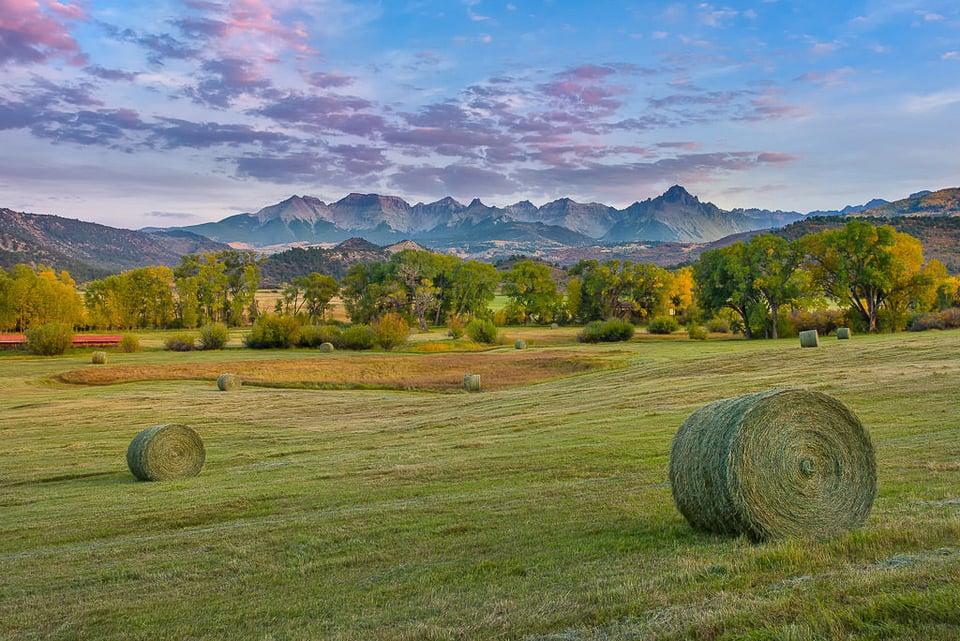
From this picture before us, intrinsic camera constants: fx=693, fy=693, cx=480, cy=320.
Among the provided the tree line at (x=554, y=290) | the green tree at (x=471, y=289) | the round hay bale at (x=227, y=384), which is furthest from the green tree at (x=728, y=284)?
the round hay bale at (x=227, y=384)

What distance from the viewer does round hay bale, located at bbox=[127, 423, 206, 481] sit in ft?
57.3

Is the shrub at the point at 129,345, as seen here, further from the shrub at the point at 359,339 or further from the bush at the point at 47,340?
the shrub at the point at 359,339

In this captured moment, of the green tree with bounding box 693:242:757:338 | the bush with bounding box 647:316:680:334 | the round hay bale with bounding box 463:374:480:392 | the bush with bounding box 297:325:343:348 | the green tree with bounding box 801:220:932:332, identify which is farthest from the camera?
the bush with bounding box 647:316:680:334

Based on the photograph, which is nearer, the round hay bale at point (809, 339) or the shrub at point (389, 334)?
the round hay bale at point (809, 339)

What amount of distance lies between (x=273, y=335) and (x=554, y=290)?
48.9 m

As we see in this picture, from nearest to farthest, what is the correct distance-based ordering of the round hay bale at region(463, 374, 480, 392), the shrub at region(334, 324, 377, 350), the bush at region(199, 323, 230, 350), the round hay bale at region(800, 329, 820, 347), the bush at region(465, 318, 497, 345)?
the round hay bale at region(463, 374, 480, 392) → the round hay bale at region(800, 329, 820, 347) → the bush at region(199, 323, 230, 350) → the shrub at region(334, 324, 377, 350) → the bush at region(465, 318, 497, 345)

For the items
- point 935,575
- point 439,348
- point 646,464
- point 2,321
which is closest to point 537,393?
point 646,464

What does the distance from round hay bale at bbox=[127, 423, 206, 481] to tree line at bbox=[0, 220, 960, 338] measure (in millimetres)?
55953

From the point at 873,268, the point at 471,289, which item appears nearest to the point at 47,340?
the point at 471,289

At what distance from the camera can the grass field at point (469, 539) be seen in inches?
241

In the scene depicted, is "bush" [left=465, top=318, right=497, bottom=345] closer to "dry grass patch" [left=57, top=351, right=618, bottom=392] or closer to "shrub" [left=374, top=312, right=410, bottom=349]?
"shrub" [left=374, top=312, right=410, bottom=349]

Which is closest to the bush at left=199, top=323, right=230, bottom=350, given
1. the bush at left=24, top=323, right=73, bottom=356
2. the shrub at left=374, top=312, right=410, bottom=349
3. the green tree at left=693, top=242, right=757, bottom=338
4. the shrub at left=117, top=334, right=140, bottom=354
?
the shrub at left=117, top=334, right=140, bottom=354

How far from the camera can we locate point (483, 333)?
75625 mm

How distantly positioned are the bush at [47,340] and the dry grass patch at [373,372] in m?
19.7
